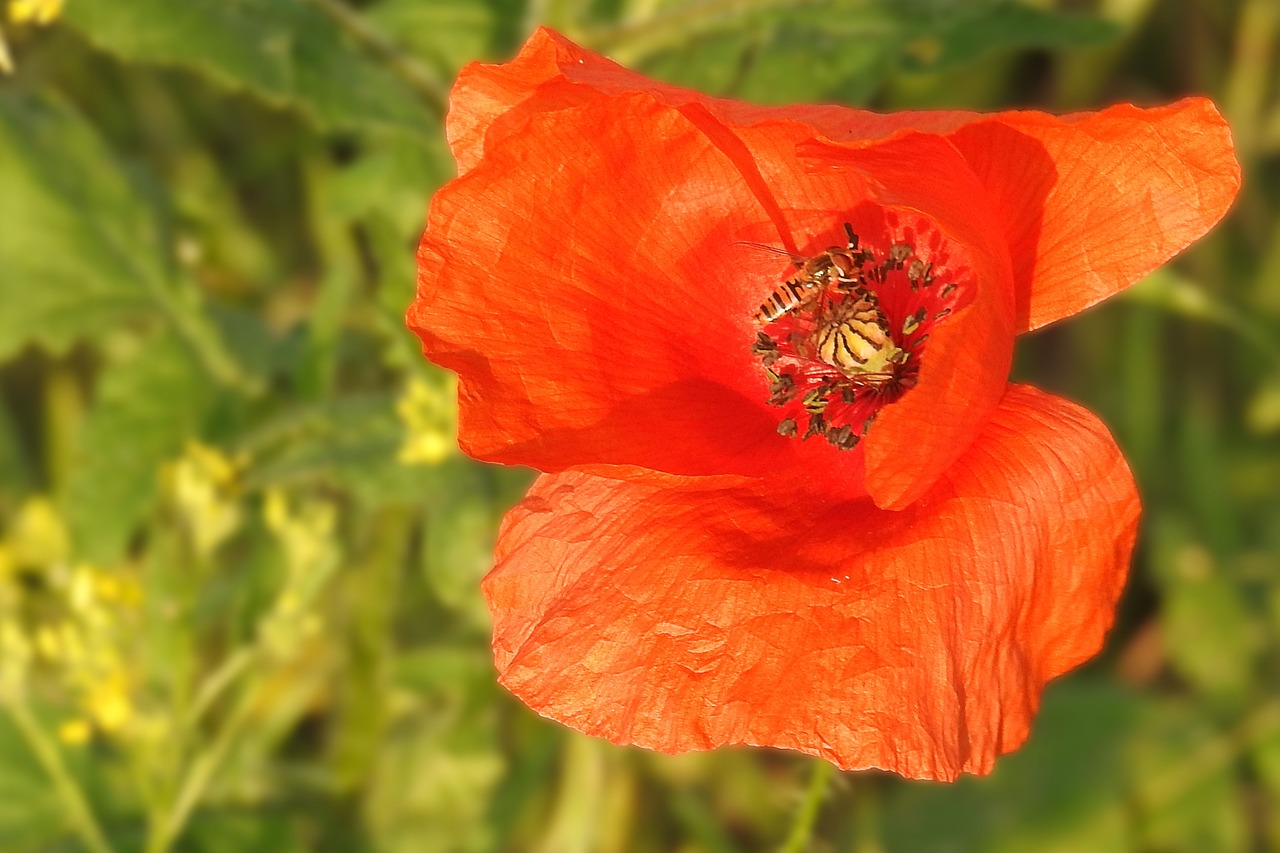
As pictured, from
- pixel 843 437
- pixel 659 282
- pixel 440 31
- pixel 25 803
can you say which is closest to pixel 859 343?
pixel 843 437

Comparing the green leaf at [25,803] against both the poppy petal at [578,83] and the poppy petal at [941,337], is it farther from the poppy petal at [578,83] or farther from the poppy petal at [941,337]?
the poppy petal at [941,337]

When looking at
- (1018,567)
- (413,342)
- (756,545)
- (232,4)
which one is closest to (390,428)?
(413,342)

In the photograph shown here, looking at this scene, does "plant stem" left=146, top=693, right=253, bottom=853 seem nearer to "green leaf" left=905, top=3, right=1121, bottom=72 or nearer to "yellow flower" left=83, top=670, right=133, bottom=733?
"yellow flower" left=83, top=670, right=133, bottom=733

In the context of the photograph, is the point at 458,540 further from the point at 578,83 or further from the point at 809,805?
the point at 578,83

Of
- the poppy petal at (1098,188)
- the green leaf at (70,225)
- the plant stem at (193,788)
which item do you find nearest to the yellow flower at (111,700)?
the plant stem at (193,788)

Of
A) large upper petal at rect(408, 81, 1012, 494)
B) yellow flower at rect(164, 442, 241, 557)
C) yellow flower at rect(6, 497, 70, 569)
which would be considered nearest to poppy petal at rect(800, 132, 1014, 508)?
large upper petal at rect(408, 81, 1012, 494)

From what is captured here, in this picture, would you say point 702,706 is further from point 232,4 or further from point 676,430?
point 232,4

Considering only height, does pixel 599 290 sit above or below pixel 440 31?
below
